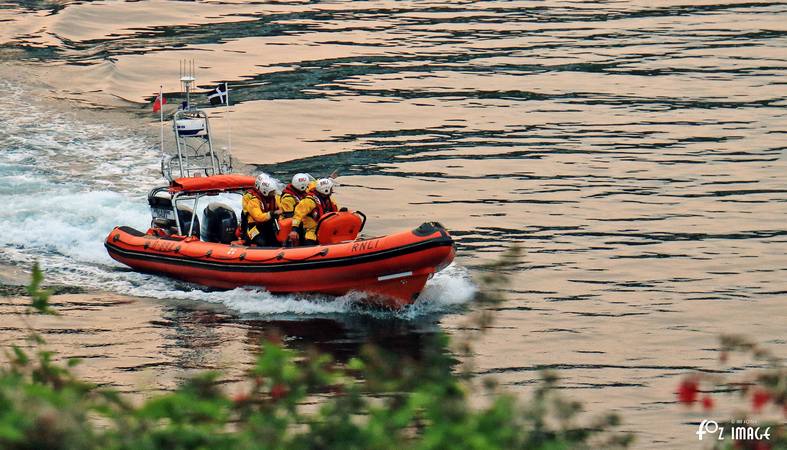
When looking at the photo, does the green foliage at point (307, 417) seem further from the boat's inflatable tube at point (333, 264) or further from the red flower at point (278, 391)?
the boat's inflatable tube at point (333, 264)

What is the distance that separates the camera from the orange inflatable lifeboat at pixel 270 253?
12336mm

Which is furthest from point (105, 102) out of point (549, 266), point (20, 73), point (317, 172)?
point (549, 266)

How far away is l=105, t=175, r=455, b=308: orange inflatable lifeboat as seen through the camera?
12336 millimetres

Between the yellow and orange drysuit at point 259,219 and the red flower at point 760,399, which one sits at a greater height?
the red flower at point 760,399

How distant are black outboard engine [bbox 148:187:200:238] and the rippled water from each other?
84 centimetres

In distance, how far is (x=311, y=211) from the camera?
13.4 m

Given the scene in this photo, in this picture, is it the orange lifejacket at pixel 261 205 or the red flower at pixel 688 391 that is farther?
the orange lifejacket at pixel 261 205

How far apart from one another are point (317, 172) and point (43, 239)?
4.24m

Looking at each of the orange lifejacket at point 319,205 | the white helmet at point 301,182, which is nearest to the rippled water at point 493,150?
the orange lifejacket at point 319,205

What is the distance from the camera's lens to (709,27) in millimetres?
26797

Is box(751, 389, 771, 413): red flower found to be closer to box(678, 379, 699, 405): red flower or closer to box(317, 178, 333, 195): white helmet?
box(678, 379, 699, 405): red flower

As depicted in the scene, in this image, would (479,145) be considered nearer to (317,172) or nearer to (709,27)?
(317,172)

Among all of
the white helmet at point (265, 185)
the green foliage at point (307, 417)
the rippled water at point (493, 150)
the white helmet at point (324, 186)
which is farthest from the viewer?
the white helmet at point (265, 185)

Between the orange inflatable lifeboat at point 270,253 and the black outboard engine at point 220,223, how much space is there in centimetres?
1
